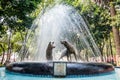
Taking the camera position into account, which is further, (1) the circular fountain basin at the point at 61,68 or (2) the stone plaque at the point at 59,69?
(1) the circular fountain basin at the point at 61,68

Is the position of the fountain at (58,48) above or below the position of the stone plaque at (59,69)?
above

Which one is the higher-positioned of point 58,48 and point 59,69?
point 58,48

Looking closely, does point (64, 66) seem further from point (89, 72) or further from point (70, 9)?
point (70, 9)

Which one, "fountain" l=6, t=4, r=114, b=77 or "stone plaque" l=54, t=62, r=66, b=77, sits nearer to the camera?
"stone plaque" l=54, t=62, r=66, b=77

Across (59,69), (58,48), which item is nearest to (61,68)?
(59,69)

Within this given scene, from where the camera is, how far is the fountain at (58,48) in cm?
925

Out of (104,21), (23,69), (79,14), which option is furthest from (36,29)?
(23,69)

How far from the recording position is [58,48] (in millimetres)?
22391

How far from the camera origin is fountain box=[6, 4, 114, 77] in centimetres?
925

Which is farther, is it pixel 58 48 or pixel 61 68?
pixel 58 48

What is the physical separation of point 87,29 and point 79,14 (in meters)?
1.64

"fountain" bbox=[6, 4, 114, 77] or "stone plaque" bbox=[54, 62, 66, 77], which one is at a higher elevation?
"fountain" bbox=[6, 4, 114, 77]

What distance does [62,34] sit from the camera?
24.9m

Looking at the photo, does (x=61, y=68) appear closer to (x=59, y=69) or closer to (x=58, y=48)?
(x=59, y=69)
